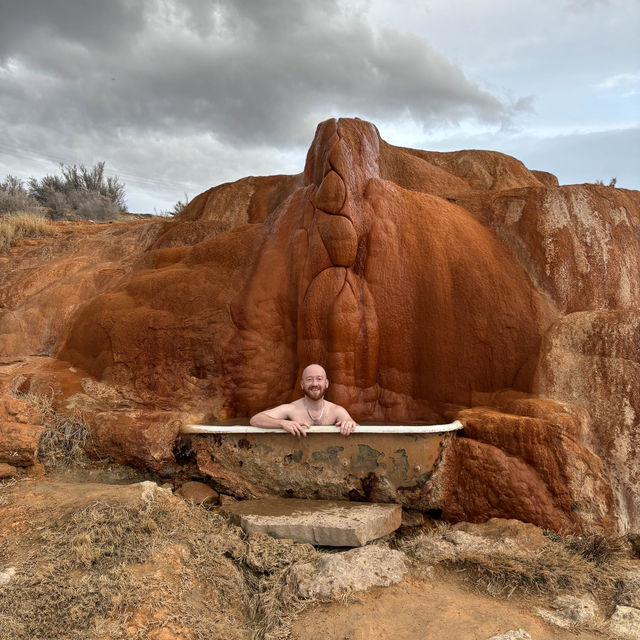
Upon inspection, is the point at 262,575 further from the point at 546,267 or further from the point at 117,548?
the point at 546,267

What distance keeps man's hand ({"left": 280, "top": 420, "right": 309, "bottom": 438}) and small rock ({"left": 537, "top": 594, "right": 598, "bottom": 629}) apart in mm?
1954

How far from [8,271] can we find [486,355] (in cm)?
722

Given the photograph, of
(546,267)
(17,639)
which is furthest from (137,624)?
(546,267)

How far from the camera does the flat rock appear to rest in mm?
3591

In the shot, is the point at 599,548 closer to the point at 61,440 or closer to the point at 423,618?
the point at 423,618

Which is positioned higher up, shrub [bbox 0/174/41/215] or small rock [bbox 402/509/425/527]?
shrub [bbox 0/174/41/215]

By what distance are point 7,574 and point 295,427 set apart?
2027 millimetres

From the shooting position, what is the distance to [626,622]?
9.02 feet

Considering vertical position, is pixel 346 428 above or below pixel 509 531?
above

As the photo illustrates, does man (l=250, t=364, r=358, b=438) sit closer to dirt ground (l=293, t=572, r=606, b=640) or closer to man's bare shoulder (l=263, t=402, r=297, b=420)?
man's bare shoulder (l=263, t=402, r=297, b=420)

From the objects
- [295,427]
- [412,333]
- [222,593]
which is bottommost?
[222,593]

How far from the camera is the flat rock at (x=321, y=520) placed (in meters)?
3.59

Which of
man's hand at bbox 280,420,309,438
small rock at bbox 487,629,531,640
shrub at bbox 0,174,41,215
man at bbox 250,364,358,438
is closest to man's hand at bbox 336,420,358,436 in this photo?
man at bbox 250,364,358,438

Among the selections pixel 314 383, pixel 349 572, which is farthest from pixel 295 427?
pixel 349 572
